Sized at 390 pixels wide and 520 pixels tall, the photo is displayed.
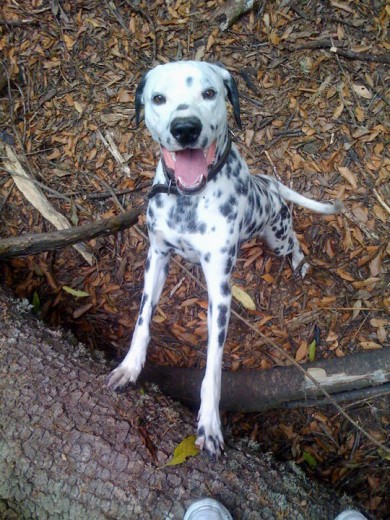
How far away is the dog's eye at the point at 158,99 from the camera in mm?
2700

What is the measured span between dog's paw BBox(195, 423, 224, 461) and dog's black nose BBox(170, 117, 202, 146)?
1.65m

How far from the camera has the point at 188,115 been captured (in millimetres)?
2512

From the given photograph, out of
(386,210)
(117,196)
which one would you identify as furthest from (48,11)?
(386,210)

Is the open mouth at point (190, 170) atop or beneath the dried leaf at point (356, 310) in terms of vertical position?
atop

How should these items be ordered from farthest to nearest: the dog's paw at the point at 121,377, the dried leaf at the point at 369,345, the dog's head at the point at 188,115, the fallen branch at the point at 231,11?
the fallen branch at the point at 231,11 < the dried leaf at the point at 369,345 < the dog's paw at the point at 121,377 < the dog's head at the point at 188,115

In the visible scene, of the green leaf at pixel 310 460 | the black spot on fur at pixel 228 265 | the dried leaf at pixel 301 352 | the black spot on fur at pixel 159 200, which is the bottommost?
the green leaf at pixel 310 460

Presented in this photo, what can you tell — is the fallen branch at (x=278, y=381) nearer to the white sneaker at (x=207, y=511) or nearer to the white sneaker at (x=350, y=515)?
the white sneaker at (x=350, y=515)

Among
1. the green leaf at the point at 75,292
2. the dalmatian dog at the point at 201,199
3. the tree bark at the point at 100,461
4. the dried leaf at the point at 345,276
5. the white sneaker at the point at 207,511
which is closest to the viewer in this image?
the white sneaker at the point at 207,511

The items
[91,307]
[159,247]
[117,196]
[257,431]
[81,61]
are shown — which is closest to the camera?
[159,247]

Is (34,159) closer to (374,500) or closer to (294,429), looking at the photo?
(294,429)

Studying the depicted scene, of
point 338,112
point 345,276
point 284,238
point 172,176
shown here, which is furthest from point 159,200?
point 338,112

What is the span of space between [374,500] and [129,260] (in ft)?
9.03

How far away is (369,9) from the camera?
Result: 192 inches

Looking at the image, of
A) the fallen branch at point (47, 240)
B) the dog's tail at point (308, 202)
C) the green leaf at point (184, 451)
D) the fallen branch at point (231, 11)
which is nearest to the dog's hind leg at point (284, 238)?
the dog's tail at point (308, 202)
